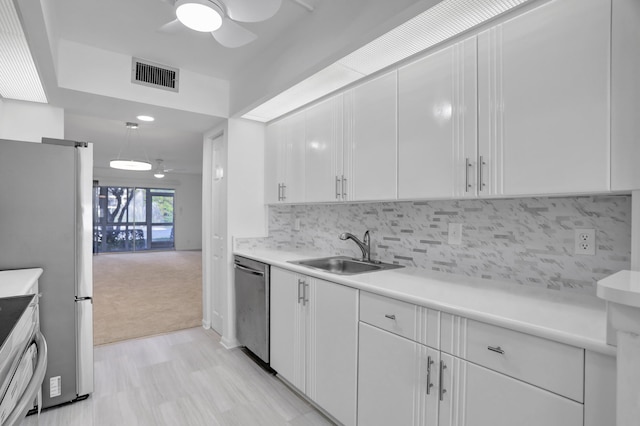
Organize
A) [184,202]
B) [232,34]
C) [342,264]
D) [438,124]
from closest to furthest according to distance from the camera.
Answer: [438,124] < [232,34] < [342,264] < [184,202]

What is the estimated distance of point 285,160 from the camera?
10.1ft

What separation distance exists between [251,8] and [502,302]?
5.92ft

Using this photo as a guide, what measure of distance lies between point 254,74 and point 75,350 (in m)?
2.52

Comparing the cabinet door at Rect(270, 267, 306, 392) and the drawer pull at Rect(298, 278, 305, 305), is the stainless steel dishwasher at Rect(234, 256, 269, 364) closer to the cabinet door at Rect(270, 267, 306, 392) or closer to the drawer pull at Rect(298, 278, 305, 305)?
the cabinet door at Rect(270, 267, 306, 392)

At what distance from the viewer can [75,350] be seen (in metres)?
2.24

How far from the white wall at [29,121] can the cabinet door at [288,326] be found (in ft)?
7.32

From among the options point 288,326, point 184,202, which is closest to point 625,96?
point 288,326

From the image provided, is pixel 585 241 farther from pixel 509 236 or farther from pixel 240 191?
pixel 240 191

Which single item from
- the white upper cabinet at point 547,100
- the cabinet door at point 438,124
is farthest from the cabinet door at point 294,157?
the white upper cabinet at point 547,100

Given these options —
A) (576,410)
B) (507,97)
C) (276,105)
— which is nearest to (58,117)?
(276,105)

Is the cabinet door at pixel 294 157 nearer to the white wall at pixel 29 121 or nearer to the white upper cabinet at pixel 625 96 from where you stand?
the white wall at pixel 29 121

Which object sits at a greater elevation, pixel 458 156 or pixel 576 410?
pixel 458 156

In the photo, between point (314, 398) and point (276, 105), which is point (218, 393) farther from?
point (276, 105)

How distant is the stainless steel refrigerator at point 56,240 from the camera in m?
2.06
